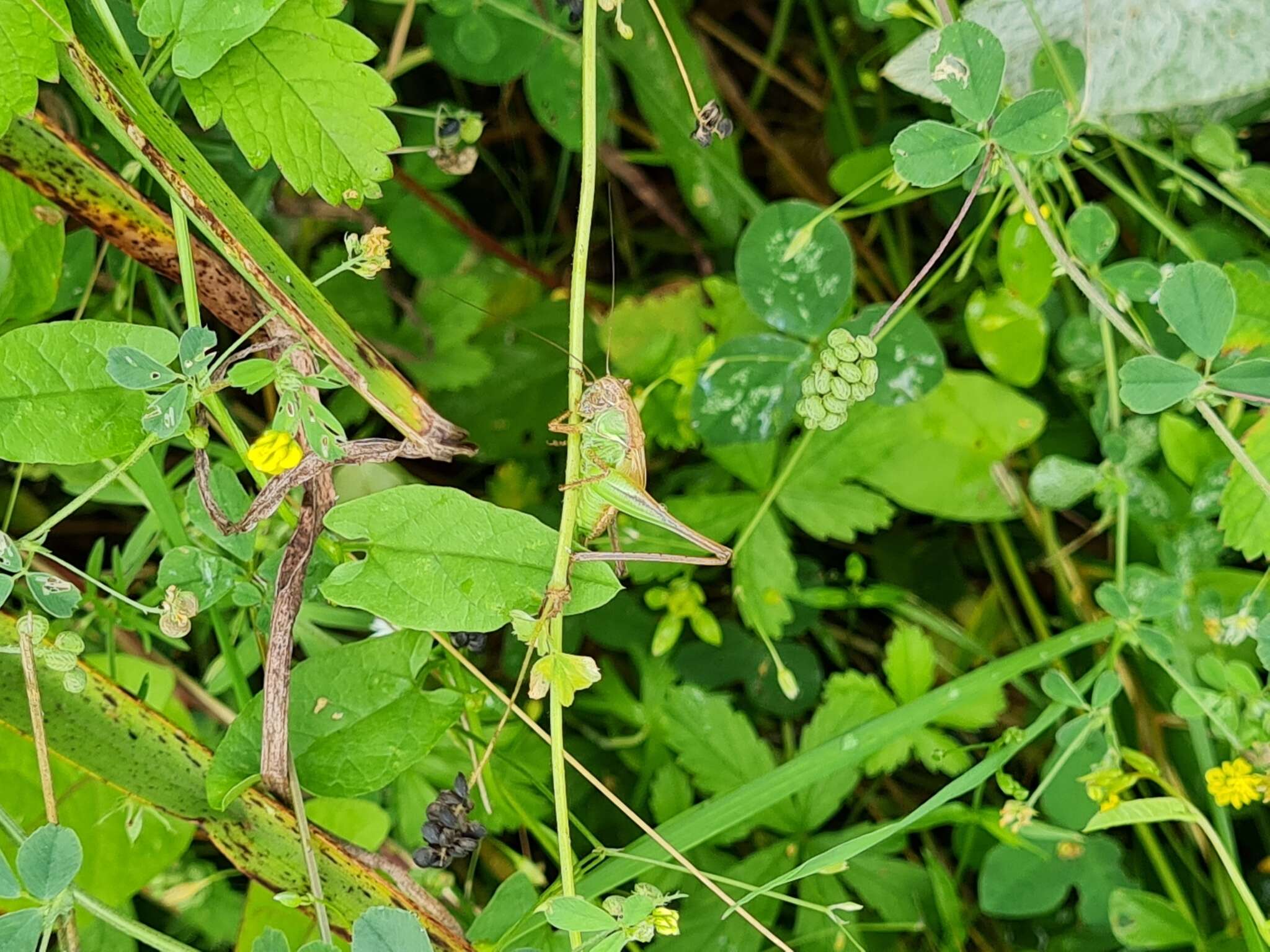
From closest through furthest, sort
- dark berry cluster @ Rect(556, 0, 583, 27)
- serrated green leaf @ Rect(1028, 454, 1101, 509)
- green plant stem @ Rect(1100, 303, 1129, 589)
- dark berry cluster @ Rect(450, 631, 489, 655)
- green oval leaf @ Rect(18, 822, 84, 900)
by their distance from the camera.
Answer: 1. green oval leaf @ Rect(18, 822, 84, 900)
2. dark berry cluster @ Rect(450, 631, 489, 655)
3. dark berry cluster @ Rect(556, 0, 583, 27)
4. green plant stem @ Rect(1100, 303, 1129, 589)
5. serrated green leaf @ Rect(1028, 454, 1101, 509)

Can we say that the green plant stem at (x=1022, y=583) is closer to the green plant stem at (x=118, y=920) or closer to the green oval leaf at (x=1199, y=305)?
the green oval leaf at (x=1199, y=305)

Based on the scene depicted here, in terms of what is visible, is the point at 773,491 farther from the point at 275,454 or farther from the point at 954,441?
the point at 275,454

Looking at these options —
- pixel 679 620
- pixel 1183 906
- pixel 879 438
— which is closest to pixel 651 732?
pixel 679 620

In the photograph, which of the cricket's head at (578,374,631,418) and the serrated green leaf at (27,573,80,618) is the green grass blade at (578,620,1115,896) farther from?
the serrated green leaf at (27,573,80,618)

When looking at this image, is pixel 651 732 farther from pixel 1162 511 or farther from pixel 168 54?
pixel 168 54

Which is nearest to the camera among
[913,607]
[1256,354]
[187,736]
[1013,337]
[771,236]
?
[187,736]

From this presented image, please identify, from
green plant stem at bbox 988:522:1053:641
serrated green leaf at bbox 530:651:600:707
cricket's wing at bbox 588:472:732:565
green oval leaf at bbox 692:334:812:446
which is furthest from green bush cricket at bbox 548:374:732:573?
green plant stem at bbox 988:522:1053:641

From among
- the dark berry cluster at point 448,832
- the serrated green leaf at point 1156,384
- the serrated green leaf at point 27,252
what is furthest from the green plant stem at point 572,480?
the serrated green leaf at point 27,252
